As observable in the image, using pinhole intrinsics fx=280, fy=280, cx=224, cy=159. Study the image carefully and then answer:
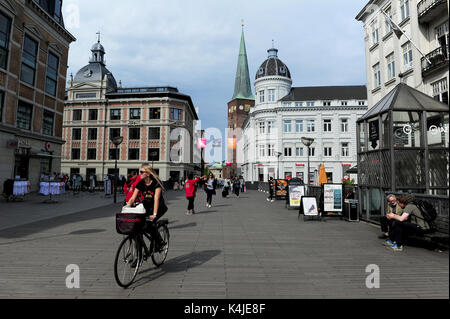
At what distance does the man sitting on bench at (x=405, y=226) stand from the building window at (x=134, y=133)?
155 feet

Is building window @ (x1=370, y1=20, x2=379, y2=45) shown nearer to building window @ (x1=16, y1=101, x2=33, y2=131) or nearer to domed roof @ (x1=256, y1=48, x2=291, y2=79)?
building window @ (x1=16, y1=101, x2=33, y2=131)

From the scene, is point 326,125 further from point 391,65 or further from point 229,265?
point 229,265

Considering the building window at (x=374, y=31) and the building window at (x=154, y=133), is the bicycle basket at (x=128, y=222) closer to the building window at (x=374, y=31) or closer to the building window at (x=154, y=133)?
the building window at (x=374, y=31)

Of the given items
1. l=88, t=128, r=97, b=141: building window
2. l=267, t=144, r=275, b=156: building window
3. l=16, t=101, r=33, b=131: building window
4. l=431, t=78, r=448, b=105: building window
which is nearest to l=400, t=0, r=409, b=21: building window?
l=431, t=78, r=448, b=105: building window

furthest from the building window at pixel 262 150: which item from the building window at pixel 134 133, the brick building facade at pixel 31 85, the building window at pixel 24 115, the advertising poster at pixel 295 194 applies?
the building window at pixel 24 115

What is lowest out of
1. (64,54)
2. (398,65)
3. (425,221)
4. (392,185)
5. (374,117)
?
Answer: (425,221)

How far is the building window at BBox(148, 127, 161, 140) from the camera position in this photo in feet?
161

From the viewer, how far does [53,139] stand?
25.7m

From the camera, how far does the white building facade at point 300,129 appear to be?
49.4 meters

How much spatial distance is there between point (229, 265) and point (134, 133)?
157 ft

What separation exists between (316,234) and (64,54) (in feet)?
95.4

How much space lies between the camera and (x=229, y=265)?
5.24 metres

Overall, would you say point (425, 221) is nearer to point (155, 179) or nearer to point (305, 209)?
point (305, 209)

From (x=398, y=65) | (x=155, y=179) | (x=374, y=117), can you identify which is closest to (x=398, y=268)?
(x=155, y=179)
